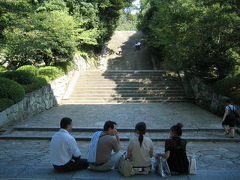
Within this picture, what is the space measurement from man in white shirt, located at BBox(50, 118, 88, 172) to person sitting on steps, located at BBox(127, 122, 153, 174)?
1.04 m

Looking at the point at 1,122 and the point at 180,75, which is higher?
the point at 180,75

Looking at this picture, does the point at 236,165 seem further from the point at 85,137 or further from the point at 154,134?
the point at 85,137

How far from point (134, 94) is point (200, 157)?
9646 millimetres

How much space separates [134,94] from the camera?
15945 mm

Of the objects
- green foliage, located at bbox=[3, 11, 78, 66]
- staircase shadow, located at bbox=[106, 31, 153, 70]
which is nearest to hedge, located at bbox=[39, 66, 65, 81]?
green foliage, located at bbox=[3, 11, 78, 66]

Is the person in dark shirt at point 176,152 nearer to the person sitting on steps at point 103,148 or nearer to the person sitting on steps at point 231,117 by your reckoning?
the person sitting on steps at point 103,148

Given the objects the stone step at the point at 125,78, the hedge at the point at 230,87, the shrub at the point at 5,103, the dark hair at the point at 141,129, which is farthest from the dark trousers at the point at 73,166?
the stone step at the point at 125,78

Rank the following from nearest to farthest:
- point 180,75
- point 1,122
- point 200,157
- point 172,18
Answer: point 200,157 → point 1,122 → point 172,18 → point 180,75

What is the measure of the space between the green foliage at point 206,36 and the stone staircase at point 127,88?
8.54 feet

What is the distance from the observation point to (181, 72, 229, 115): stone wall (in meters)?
11.5

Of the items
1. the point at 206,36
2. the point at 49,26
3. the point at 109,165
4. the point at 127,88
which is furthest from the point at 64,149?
the point at 127,88

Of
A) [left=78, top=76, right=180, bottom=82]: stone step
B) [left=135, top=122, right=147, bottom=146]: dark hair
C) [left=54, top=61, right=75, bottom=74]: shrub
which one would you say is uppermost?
[left=54, top=61, right=75, bottom=74]: shrub

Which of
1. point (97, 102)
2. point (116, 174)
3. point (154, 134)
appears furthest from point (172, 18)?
point (116, 174)

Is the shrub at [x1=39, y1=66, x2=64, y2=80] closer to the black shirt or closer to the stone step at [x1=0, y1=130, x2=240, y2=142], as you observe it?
the stone step at [x1=0, y1=130, x2=240, y2=142]
